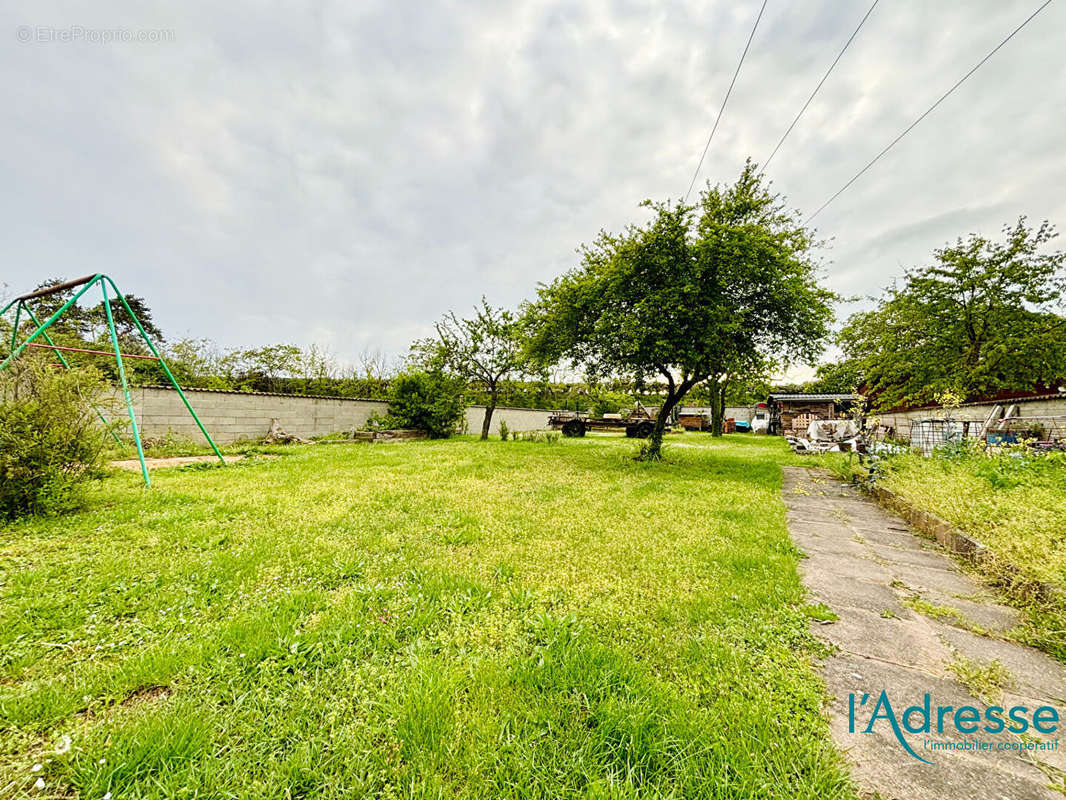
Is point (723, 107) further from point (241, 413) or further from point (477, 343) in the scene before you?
point (241, 413)

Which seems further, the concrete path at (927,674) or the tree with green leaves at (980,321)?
the tree with green leaves at (980,321)

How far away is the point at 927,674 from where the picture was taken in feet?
5.81

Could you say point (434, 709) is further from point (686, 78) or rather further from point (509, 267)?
point (509, 267)

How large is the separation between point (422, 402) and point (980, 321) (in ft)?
69.3

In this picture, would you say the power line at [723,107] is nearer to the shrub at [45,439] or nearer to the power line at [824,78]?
the power line at [824,78]

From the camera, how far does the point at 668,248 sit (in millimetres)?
7867

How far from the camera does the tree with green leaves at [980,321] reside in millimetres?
12789

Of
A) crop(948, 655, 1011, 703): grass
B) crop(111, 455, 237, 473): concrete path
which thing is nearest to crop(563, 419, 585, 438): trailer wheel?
crop(111, 455, 237, 473): concrete path

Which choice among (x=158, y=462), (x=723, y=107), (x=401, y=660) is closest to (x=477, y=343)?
(x=158, y=462)

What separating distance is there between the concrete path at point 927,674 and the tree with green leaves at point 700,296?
5.16m

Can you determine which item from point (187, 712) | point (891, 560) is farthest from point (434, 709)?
point (891, 560)

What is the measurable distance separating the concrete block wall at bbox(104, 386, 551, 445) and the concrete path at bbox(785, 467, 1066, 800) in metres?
9.72

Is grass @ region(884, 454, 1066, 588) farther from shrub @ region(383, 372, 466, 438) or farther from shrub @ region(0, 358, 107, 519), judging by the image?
shrub @ region(383, 372, 466, 438)

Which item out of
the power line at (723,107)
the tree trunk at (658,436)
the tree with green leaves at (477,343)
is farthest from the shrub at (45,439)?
the tree with green leaves at (477,343)
